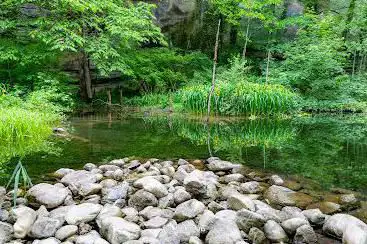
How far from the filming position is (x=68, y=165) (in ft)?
16.9

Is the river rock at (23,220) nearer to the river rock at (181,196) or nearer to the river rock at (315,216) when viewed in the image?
the river rock at (181,196)

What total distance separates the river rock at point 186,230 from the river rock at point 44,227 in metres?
1.04

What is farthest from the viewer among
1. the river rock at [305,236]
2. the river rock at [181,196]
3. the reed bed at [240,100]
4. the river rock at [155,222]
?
the reed bed at [240,100]

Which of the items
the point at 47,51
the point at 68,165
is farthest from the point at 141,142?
the point at 47,51

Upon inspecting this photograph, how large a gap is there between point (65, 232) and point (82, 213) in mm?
300

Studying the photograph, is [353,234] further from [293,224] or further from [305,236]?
[293,224]

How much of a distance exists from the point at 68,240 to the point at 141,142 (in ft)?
13.7

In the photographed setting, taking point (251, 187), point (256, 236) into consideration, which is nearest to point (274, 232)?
point (256, 236)

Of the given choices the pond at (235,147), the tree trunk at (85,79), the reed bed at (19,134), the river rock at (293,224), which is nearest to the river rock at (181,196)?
the river rock at (293,224)

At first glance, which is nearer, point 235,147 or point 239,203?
point 239,203

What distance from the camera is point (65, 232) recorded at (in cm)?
307

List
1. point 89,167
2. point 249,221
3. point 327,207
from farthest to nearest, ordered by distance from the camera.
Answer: point 89,167, point 327,207, point 249,221

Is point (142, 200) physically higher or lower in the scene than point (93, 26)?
lower

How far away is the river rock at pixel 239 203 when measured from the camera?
3.52 meters
